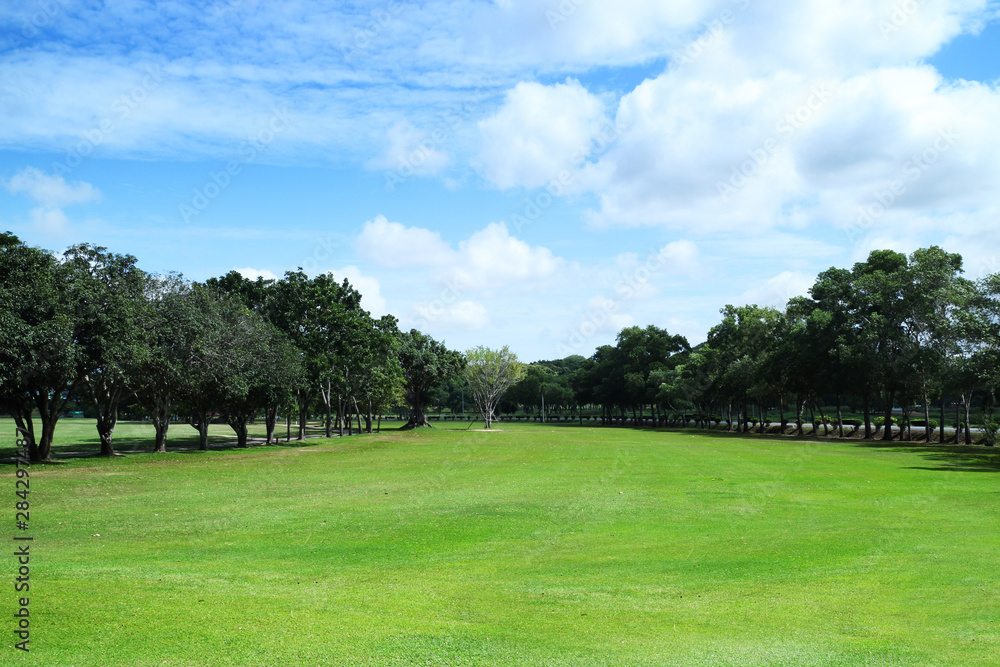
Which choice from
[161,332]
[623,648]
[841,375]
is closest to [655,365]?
[841,375]

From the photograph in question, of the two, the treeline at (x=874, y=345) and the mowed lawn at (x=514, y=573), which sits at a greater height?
the treeline at (x=874, y=345)

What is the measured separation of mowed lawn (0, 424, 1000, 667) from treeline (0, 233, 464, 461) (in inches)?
326

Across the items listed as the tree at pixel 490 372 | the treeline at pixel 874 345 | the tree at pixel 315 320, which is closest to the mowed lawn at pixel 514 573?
the treeline at pixel 874 345

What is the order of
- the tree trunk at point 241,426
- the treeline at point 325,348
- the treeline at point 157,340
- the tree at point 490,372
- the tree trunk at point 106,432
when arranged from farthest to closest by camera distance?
the tree at point 490,372 < the tree trunk at point 241,426 < the tree trunk at point 106,432 < the treeline at point 325,348 < the treeline at point 157,340

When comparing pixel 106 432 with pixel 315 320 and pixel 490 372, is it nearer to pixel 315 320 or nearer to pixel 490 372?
pixel 315 320

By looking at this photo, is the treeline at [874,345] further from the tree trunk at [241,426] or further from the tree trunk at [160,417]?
the tree trunk at [160,417]

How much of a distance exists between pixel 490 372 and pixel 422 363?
8.42 meters

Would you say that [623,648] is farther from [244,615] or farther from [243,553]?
[243,553]

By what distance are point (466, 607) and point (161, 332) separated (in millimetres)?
32834

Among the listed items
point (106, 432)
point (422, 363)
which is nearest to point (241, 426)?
point (106, 432)

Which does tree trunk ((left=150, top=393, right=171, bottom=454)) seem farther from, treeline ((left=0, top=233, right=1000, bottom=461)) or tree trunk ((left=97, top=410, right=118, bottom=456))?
tree trunk ((left=97, top=410, right=118, bottom=456))

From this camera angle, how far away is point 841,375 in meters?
57.8

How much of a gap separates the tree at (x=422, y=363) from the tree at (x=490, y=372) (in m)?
3.06

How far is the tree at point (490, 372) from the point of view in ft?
287
